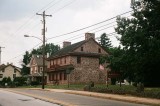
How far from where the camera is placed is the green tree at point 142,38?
1138 inches

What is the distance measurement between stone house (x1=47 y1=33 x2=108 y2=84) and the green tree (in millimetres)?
30030

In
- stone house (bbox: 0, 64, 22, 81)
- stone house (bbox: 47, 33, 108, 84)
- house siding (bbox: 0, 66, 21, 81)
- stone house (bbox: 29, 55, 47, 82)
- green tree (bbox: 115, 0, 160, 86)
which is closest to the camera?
green tree (bbox: 115, 0, 160, 86)

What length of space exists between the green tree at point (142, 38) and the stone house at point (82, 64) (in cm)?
3003

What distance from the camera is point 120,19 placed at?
33125 mm

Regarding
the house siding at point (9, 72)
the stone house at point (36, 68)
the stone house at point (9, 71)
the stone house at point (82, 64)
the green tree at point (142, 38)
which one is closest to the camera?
the green tree at point (142, 38)

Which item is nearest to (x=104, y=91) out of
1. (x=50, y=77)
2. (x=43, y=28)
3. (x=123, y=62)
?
(x=123, y=62)

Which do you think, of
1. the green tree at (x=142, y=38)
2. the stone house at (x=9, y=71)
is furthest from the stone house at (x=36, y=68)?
the green tree at (x=142, y=38)

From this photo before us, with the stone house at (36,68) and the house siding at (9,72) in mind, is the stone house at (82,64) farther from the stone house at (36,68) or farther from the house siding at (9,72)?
the house siding at (9,72)

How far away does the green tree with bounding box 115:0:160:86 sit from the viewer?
28.9 metres

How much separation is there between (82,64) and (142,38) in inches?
1458

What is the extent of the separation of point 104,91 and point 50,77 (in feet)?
138

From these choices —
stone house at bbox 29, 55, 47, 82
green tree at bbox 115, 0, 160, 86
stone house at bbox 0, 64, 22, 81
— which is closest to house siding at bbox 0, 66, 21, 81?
stone house at bbox 0, 64, 22, 81

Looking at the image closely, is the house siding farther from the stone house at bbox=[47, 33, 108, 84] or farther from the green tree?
the green tree

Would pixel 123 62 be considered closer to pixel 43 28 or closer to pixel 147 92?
pixel 147 92
